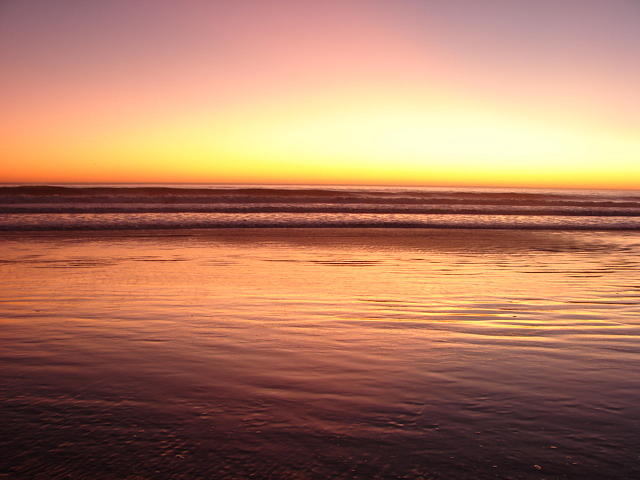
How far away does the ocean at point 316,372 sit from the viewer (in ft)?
10.2

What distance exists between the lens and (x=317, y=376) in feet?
14.8

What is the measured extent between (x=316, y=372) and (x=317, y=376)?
10 cm

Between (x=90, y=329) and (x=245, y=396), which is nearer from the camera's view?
(x=245, y=396)

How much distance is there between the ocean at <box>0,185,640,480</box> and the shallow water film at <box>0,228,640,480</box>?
0.02 meters

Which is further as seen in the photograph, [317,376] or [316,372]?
[316,372]

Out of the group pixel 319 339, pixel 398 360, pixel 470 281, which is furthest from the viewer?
pixel 470 281

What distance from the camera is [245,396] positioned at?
402 centimetres

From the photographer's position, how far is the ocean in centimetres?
312

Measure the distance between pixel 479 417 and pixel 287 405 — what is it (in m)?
1.42

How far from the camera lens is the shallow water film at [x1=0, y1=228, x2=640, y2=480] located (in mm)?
3113

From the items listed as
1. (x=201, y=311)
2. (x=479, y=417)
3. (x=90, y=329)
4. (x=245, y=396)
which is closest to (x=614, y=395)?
(x=479, y=417)

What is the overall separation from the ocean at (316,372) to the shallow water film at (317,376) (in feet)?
0.07

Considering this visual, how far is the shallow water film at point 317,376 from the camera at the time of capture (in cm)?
311

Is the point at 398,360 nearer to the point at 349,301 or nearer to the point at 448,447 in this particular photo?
the point at 448,447
